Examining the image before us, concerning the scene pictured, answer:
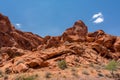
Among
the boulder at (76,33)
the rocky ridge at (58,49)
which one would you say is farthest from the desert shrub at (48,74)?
the boulder at (76,33)

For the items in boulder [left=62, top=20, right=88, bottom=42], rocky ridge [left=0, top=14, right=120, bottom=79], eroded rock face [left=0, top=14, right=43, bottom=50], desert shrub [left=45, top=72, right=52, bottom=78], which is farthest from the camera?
eroded rock face [left=0, top=14, right=43, bottom=50]

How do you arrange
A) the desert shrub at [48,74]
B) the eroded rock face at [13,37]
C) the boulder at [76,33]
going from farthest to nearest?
the eroded rock face at [13,37], the boulder at [76,33], the desert shrub at [48,74]

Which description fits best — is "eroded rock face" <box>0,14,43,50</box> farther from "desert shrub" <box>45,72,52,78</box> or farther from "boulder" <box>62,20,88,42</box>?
"desert shrub" <box>45,72,52,78</box>

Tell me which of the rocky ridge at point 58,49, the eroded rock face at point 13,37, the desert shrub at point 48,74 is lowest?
the desert shrub at point 48,74

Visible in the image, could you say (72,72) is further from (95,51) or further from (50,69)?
(95,51)

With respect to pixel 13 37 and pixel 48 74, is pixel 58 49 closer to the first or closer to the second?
Answer: pixel 48 74

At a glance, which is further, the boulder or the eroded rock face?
the eroded rock face

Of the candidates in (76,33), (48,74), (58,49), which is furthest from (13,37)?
(48,74)

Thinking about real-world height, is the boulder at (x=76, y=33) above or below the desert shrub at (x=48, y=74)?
above

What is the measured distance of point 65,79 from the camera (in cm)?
3016

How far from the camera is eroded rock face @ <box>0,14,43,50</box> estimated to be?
70.2 m

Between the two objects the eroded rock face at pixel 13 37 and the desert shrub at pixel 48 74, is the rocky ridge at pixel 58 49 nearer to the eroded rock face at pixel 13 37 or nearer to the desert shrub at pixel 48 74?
the eroded rock face at pixel 13 37

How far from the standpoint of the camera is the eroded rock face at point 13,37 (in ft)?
230

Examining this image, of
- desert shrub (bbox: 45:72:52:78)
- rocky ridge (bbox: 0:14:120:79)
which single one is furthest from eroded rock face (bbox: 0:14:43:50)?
desert shrub (bbox: 45:72:52:78)
